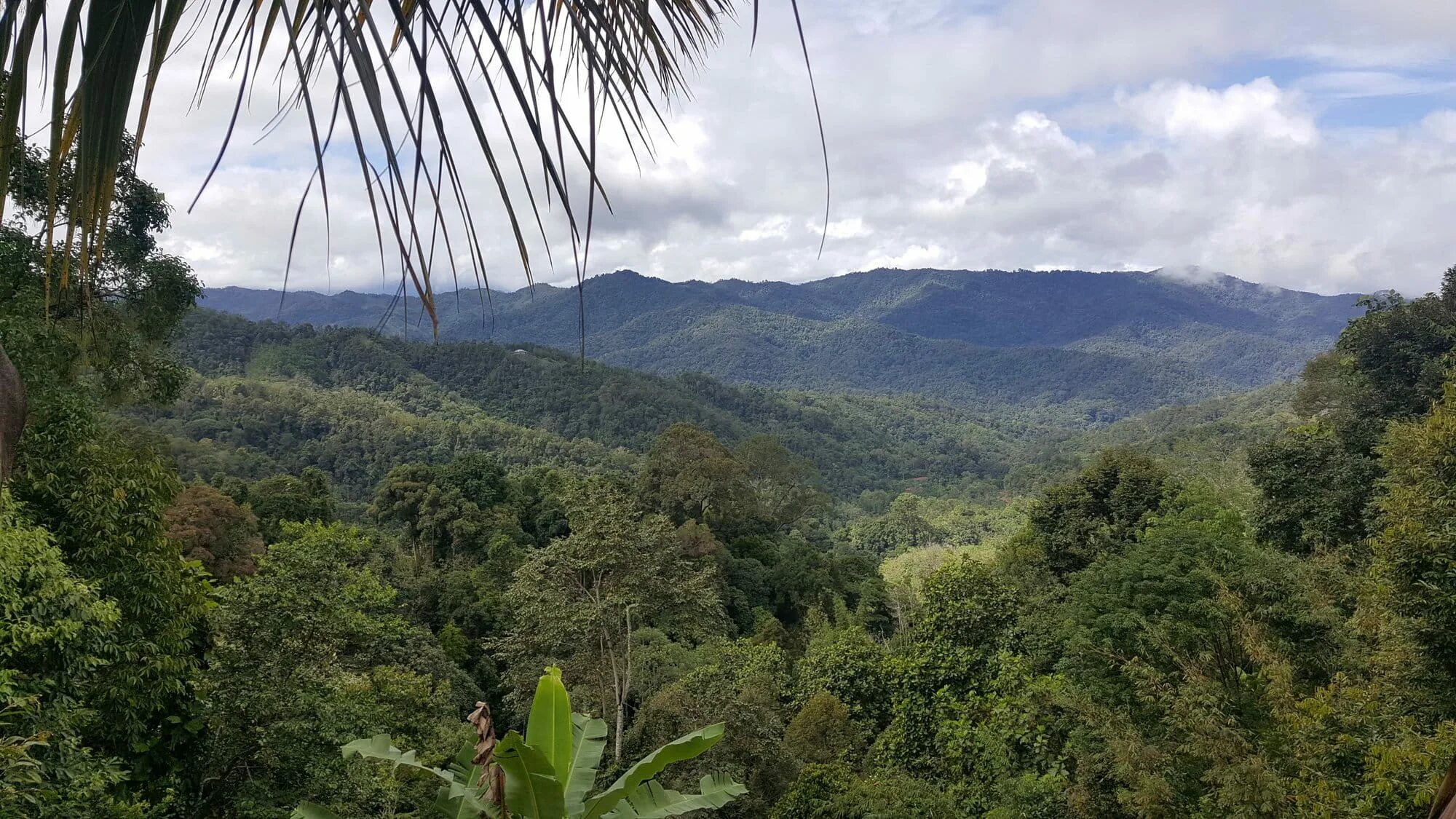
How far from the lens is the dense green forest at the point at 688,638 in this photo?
187 inches

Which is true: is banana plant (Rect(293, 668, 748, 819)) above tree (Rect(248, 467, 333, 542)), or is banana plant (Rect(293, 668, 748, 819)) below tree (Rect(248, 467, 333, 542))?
above

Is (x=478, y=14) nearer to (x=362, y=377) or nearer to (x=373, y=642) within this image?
(x=373, y=642)

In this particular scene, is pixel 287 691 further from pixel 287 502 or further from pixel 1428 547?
pixel 287 502

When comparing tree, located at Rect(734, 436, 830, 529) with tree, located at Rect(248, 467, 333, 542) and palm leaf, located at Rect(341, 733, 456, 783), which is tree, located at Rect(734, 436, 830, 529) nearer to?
tree, located at Rect(248, 467, 333, 542)

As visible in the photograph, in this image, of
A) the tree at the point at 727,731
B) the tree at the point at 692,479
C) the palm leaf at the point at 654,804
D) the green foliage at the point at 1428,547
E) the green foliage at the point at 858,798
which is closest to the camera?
the palm leaf at the point at 654,804

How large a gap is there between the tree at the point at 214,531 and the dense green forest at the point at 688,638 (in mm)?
96

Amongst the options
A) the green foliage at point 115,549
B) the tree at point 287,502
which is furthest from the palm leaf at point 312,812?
the tree at point 287,502

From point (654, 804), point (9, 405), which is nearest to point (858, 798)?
point (654, 804)

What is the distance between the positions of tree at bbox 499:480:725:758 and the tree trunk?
927cm

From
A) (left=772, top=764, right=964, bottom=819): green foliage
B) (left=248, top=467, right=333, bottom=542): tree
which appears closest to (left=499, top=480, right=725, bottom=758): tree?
(left=772, top=764, right=964, bottom=819): green foliage

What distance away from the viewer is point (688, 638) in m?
13.5

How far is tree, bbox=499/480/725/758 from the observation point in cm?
1006

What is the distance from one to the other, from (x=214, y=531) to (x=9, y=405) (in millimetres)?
15233

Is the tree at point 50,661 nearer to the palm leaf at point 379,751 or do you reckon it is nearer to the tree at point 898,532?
the palm leaf at point 379,751
